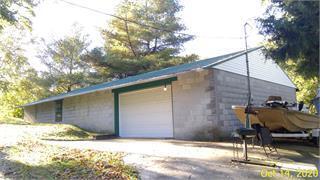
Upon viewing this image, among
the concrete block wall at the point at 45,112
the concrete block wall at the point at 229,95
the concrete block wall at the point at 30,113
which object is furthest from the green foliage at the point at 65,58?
the concrete block wall at the point at 229,95

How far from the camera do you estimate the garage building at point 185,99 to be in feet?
35.4

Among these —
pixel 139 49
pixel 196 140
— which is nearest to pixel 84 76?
pixel 139 49

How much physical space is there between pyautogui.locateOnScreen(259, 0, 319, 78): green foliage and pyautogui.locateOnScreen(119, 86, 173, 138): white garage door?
18.1ft

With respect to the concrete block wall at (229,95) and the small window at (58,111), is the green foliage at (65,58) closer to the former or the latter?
the small window at (58,111)

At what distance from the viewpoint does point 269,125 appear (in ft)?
26.9

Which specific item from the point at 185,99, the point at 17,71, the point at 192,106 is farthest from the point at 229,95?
the point at 17,71

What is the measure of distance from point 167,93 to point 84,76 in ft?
64.3

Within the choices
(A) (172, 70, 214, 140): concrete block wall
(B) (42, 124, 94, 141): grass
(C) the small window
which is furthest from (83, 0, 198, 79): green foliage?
(A) (172, 70, 214, 140): concrete block wall

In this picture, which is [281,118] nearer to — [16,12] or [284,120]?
[284,120]

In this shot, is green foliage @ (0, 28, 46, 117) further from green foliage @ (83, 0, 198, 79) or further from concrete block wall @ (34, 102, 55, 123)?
green foliage @ (83, 0, 198, 79)

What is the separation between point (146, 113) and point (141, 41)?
16.0 meters

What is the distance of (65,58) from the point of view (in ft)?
105

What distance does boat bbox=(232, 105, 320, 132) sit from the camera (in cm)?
776

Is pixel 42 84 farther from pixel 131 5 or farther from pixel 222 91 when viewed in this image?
pixel 222 91
